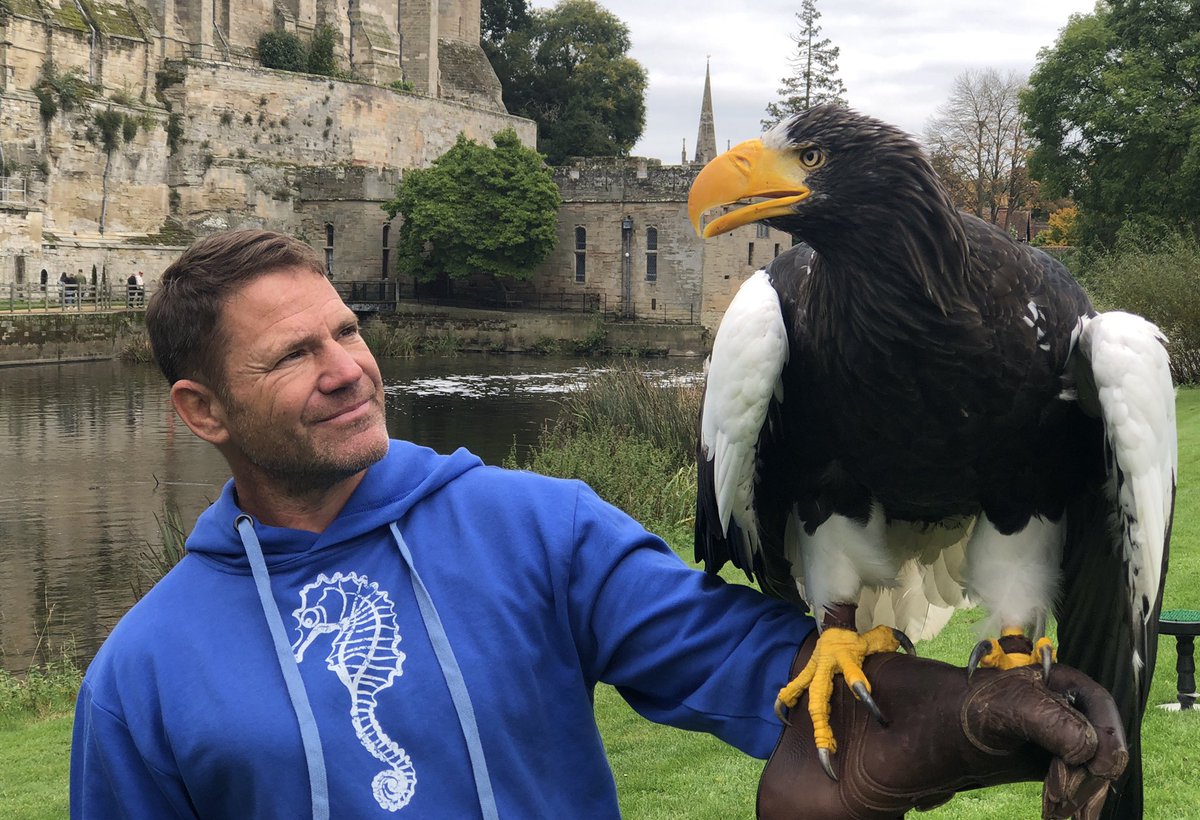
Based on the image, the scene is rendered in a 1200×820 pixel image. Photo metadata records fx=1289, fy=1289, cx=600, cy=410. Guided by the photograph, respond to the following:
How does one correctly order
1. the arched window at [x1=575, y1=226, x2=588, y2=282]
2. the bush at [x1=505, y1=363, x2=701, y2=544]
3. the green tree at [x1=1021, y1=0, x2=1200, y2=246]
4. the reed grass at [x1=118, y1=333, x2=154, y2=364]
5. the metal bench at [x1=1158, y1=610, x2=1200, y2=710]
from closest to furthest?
1. the metal bench at [x1=1158, y1=610, x2=1200, y2=710]
2. the bush at [x1=505, y1=363, x2=701, y2=544]
3. the green tree at [x1=1021, y1=0, x2=1200, y2=246]
4. the reed grass at [x1=118, y1=333, x2=154, y2=364]
5. the arched window at [x1=575, y1=226, x2=588, y2=282]

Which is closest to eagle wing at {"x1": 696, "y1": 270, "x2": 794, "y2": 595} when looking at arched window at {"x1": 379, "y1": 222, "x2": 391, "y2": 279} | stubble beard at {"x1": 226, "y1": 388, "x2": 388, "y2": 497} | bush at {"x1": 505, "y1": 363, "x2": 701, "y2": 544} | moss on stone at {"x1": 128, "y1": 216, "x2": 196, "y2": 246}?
stubble beard at {"x1": 226, "y1": 388, "x2": 388, "y2": 497}

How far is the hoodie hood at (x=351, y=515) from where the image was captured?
174 centimetres

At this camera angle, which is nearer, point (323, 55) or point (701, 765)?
point (701, 765)

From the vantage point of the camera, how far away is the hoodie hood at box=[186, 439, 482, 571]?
5.69 ft

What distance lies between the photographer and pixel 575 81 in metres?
50.0

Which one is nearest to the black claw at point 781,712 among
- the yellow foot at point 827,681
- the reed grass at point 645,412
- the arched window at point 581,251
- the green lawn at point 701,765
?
the yellow foot at point 827,681

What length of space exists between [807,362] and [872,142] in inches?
13.4

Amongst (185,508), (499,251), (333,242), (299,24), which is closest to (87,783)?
(185,508)

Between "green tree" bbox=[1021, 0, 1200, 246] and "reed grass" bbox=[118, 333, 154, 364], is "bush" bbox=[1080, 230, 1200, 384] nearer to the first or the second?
"green tree" bbox=[1021, 0, 1200, 246]

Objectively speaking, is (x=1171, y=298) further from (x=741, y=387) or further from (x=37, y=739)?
(x=741, y=387)

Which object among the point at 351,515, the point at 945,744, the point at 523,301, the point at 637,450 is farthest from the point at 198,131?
the point at 945,744

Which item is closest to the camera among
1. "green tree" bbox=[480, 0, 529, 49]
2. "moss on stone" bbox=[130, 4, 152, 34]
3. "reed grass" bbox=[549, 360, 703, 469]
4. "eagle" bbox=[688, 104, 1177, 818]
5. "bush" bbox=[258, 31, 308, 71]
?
"eagle" bbox=[688, 104, 1177, 818]

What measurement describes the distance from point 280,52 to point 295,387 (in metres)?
44.2

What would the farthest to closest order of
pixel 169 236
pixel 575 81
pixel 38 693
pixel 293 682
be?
pixel 575 81, pixel 169 236, pixel 38 693, pixel 293 682
